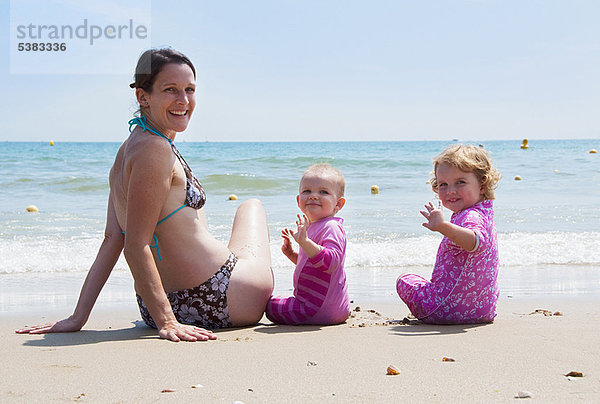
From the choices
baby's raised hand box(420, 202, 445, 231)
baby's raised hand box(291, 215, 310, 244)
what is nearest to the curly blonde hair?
baby's raised hand box(420, 202, 445, 231)

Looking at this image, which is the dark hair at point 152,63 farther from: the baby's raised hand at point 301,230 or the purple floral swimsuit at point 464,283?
the purple floral swimsuit at point 464,283

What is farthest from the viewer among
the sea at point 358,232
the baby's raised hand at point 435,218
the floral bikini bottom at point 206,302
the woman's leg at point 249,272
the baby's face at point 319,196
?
the sea at point 358,232

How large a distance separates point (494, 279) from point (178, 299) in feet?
6.57

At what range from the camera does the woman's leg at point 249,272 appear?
399 cm

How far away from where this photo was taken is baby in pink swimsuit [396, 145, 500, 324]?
402cm

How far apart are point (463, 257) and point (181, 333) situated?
1.79m

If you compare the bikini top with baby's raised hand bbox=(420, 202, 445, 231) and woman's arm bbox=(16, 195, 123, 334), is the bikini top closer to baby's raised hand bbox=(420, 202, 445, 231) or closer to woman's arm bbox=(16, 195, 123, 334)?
woman's arm bbox=(16, 195, 123, 334)

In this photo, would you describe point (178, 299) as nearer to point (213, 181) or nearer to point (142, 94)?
point (142, 94)

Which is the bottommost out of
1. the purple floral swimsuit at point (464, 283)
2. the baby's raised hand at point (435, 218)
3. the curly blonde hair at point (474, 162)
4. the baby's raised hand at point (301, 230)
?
the purple floral swimsuit at point (464, 283)

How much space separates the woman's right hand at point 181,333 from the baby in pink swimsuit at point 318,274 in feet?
2.26

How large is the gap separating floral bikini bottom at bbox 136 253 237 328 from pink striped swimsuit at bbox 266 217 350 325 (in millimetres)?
393

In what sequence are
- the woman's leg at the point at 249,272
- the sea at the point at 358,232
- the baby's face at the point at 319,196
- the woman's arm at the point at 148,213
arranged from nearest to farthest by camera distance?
the woman's arm at the point at 148,213
the woman's leg at the point at 249,272
the baby's face at the point at 319,196
the sea at the point at 358,232

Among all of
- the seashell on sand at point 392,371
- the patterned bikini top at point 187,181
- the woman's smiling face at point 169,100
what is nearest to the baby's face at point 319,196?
the patterned bikini top at point 187,181

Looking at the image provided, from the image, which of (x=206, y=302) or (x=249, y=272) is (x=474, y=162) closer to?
(x=249, y=272)
